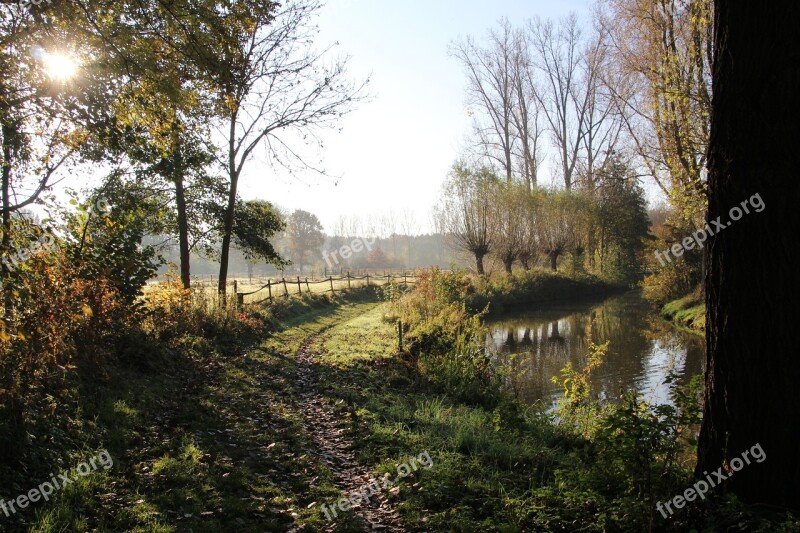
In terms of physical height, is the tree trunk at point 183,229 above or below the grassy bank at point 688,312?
above

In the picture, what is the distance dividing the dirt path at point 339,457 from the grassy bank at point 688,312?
49.9 feet

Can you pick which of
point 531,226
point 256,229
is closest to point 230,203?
point 256,229

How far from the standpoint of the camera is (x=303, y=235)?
77.2 meters

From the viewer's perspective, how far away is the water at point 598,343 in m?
11.2

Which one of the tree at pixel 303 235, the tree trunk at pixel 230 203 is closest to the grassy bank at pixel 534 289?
the tree trunk at pixel 230 203

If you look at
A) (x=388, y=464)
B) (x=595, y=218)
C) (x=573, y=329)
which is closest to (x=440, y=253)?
(x=595, y=218)

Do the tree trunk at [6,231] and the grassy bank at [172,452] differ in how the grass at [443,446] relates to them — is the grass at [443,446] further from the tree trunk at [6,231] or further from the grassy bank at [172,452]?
the tree trunk at [6,231]

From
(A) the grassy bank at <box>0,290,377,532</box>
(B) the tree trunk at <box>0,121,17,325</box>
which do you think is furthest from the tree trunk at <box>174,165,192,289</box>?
(A) the grassy bank at <box>0,290,377,532</box>

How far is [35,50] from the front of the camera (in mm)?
6773

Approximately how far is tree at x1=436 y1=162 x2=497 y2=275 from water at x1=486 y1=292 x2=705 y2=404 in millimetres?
6480

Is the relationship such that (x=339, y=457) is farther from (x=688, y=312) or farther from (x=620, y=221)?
(x=620, y=221)

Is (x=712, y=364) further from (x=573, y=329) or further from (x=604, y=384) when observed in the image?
(x=573, y=329)

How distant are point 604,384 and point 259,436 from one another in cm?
841

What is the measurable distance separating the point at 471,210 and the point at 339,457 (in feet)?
91.1
